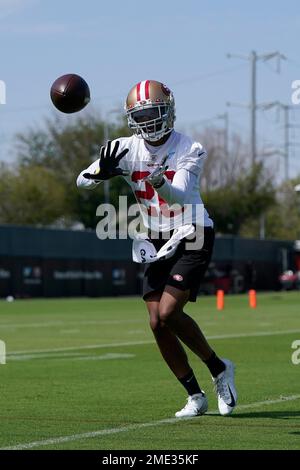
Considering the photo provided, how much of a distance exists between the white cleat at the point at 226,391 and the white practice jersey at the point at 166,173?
1231 millimetres

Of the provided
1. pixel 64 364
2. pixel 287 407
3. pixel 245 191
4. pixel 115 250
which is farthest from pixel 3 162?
pixel 287 407

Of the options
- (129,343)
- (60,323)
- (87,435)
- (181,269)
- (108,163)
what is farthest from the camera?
(60,323)

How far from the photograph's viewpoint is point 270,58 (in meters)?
80.9

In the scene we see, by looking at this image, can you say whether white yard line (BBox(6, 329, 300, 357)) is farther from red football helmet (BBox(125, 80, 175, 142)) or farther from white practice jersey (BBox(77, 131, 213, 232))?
red football helmet (BBox(125, 80, 175, 142))

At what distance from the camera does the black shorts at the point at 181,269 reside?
28.1 feet

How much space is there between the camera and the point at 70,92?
28.5 ft

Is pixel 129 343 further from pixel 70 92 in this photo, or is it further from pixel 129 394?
pixel 70 92

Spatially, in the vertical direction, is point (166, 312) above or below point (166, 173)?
below

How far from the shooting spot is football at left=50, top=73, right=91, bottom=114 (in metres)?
8.70

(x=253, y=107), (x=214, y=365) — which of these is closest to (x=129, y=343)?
(x=214, y=365)

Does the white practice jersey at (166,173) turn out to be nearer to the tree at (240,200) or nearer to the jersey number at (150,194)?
the jersey number at (150,194)

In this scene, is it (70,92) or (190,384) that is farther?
(190,384)

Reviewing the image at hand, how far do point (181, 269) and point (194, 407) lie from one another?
3.62ft
